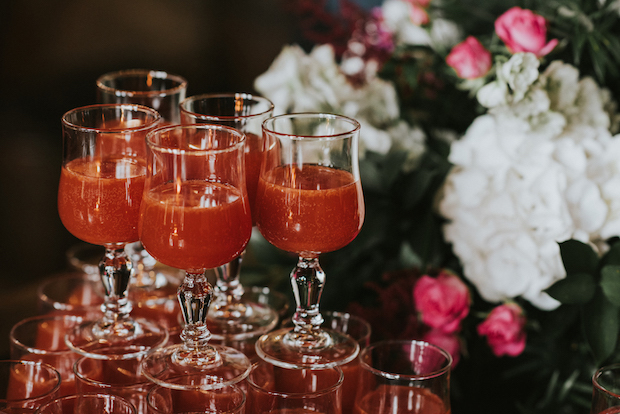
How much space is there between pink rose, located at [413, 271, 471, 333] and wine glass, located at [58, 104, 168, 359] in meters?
0.40

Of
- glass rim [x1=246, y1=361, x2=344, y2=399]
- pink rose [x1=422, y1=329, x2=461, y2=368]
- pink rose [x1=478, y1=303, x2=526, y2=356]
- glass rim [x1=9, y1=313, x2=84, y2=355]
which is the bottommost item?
pink rose [x1=422, y1=329, x2=461, y2=368]

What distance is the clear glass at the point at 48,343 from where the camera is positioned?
87 centimetres

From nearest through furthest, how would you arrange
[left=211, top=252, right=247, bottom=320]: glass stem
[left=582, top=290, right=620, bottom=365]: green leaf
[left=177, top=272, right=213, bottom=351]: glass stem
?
1. [left=177, top=272, right=213, bottom=351]: glass stem
2. [left=582, top=290, right=620, bottom=365]: green leaf
3. [left=211, top=252, right=247, bottom=320]: glass stem

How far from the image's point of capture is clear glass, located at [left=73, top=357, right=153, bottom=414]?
2.56 feet

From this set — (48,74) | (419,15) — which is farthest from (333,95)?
(48,74)

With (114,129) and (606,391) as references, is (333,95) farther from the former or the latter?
(606,391)

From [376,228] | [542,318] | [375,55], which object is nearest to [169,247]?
[376,228]

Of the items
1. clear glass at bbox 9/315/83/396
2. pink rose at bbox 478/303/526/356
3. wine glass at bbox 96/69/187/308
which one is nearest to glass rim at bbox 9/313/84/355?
clear glass at bbox 9/315/83/396

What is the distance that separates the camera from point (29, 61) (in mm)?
2352

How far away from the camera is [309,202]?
829mm

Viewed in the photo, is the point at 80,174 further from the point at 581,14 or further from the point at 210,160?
the point at 581,14

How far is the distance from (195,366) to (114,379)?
0.11m

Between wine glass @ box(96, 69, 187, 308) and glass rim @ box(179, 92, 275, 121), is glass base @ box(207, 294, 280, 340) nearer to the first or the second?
wine glass @ box(96, 69, 187, 308)

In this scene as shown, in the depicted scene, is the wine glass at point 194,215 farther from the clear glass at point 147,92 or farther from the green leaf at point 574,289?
the green leaf at point 574,289
